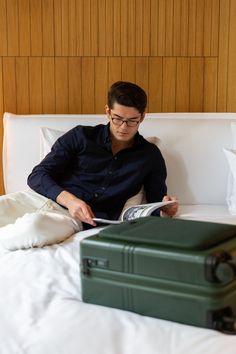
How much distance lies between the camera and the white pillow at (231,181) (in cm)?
240

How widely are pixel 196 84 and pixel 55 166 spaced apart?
1115 millimetres

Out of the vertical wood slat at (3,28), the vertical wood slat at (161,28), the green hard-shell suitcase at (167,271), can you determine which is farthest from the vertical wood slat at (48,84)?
the green hard-shell suitcase at (167,271)

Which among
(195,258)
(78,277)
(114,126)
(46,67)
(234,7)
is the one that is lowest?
(78,277)

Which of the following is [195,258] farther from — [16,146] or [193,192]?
[16,146]

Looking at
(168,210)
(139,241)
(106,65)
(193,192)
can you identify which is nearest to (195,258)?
(139,241)

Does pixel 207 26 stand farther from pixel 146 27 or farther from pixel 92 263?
pixel 92 263

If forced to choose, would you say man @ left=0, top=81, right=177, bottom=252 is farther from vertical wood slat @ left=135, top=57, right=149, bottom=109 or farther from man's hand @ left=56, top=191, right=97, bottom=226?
vertical wood slat @ left=135, top=57, right=149, bottom=109

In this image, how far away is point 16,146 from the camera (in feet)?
8.96

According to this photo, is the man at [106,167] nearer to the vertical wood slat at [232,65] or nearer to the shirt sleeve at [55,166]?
the shirt sleeve at [55,166]

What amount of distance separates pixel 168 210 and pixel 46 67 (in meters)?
1.28

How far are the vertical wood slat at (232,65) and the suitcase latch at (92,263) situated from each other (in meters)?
1.88

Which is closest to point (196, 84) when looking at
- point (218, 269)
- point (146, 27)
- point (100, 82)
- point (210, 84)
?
point (210, 84)

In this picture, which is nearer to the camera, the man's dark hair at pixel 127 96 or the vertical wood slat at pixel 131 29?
the man's dark hair at pixel 127 96

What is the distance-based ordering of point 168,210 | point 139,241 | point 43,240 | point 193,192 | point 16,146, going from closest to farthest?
point 139,241 < point 43,240 < point 168,210 < point 193,192 < point 16,146
